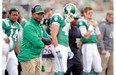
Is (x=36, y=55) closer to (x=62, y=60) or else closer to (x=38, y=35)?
(x=38, y=35)

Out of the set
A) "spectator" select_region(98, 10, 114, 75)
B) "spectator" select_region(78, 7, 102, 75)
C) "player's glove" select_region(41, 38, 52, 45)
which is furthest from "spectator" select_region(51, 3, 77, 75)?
"spectator" select_region(98, 10, 114, 75)

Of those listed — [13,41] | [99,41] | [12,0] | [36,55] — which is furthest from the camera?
[99,41]

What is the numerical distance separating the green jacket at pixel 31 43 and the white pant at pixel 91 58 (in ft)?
3.77

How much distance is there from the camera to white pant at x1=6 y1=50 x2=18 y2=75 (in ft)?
19.7

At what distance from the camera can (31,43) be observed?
18.3ft

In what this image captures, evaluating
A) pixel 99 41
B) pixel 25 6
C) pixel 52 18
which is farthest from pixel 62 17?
pixel 99 41

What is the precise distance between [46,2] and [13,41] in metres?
0.79

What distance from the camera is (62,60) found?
622cm

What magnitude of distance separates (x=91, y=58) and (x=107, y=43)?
470 millimetres

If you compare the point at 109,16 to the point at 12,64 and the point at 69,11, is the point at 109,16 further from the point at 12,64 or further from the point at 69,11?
the point at 12,64

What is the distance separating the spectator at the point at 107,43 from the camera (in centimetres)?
697

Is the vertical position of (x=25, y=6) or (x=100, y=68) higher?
(x=25, y=6)

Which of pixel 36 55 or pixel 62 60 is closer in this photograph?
pixel 36 55

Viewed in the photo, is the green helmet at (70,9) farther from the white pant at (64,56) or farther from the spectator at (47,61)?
the white pant at (64,56)
